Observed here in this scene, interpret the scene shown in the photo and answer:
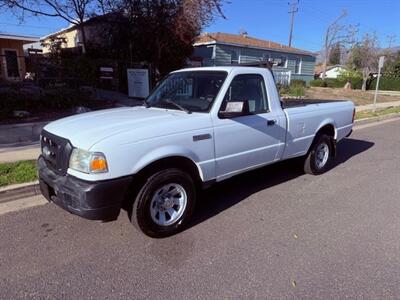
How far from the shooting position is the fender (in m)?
3.38

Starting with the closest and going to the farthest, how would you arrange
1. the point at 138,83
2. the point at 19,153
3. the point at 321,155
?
the point at 321,155 < the point at 19,153 < the point at 138,83

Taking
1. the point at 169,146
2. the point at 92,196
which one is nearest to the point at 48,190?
the point at 92,196

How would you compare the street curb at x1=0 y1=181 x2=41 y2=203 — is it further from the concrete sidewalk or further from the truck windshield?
the truck windshield

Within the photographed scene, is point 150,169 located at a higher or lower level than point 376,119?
higher

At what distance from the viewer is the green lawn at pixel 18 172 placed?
5.03 m

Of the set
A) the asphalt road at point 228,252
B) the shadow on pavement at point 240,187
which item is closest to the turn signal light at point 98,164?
the asphalt road at point 228,252

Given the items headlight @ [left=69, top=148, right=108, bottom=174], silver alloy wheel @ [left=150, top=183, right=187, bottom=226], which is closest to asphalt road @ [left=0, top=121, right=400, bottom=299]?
silver alloy wheel @ [left=150, top=183, right=187, bottom=226]

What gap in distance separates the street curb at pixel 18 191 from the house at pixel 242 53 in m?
19.1

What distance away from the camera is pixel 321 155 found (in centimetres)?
619

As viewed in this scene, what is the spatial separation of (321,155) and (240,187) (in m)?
1.82

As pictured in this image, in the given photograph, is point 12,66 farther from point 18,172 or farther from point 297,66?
point 297,66

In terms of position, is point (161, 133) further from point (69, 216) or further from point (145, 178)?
point (69, 216)

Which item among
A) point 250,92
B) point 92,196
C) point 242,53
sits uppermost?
point 242,53

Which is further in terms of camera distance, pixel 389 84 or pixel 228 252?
pixel 389 84
